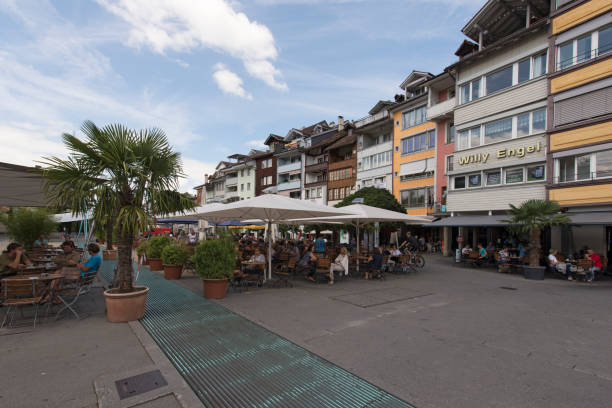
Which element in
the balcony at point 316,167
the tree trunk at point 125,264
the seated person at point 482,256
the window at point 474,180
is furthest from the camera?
the balcony at point 316,167

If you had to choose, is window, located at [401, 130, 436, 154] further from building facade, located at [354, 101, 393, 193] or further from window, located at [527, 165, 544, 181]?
window, located at [527, 165, 544, 181]

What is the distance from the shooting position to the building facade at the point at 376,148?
114ft

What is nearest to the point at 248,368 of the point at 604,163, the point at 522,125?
the point at 604,163

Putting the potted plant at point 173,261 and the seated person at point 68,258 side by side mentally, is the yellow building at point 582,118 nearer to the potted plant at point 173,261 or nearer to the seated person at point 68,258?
the potted plant at point 173,261

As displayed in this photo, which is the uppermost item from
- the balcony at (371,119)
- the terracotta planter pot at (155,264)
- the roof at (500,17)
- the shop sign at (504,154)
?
the roof at (500,17)

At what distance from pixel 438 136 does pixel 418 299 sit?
22813mm

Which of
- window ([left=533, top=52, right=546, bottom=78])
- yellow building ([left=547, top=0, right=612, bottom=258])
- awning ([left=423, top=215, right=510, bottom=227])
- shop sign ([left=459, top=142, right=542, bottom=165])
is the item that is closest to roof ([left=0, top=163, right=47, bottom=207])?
awning ([left=423, top=215, right=510, bottom=227])

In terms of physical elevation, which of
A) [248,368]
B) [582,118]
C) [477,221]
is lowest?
[248,368]

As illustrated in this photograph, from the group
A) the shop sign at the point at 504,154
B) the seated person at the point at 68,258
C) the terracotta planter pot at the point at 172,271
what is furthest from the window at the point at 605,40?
the seated person at the point at 68,258

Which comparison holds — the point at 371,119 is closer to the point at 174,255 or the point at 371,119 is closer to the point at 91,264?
the point at 174,255

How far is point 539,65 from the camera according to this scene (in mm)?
18422

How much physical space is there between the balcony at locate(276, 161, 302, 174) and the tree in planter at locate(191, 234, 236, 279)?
1673 inches

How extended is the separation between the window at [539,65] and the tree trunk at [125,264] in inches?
865

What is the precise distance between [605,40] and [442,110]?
1141 cm
